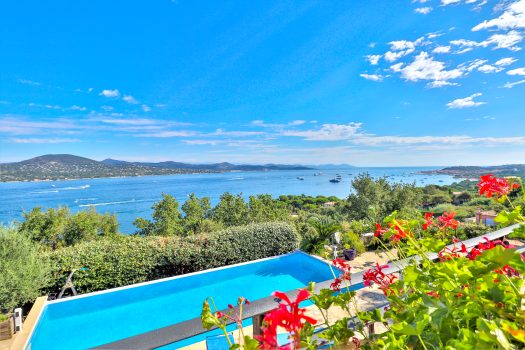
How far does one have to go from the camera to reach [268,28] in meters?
12.2

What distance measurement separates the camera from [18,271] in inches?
208

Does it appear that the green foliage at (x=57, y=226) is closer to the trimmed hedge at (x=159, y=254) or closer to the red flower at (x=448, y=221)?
the trimmed hedge at (x=159, y=254)

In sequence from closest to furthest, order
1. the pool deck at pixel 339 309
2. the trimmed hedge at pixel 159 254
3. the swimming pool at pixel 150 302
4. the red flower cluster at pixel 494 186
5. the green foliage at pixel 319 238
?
the red flower cluster at pixel 494 186 → the pool deck at pixel 339 309 → the swimming pool at pixel 150 302 → the trimmed hedge at pixel 159 254 → the green foliage at pixel 319 238

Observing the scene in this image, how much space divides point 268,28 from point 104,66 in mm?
18144

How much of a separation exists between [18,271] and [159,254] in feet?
9.24

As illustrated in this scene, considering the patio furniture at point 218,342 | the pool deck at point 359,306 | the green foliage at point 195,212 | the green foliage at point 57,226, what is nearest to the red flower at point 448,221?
the pool deck at point 359,306

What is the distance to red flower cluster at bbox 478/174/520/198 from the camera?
794mm

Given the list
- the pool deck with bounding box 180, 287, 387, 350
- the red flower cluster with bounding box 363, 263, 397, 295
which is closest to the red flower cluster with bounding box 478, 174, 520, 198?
the red flower cluster with bounding box 363, 263, 397, 295

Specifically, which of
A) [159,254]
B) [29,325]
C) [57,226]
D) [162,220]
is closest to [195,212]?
[162,220]

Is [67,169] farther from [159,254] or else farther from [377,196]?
[377,196]

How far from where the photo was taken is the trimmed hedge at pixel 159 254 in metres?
6.38

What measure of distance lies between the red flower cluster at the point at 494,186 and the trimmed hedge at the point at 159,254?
741 centimetres

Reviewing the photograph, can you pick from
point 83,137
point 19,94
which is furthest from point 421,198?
point 83,137

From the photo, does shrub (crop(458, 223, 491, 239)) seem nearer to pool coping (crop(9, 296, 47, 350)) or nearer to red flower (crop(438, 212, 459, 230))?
red flower (crop(438, 212, 459, 230))
